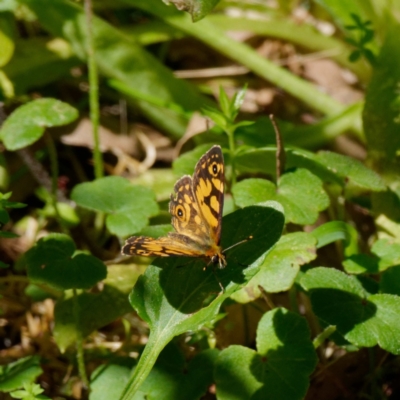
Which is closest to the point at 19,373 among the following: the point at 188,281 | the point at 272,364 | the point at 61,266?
the point at 61,266

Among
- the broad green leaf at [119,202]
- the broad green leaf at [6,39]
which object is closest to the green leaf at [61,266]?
the broad green leaf at [119,202]

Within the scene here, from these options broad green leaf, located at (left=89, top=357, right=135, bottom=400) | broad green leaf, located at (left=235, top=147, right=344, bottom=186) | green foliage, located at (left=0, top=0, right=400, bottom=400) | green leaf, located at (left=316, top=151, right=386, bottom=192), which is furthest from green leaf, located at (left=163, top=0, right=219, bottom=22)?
broad green leaf, located at (left=89, top=357, right=135, bottom=400)

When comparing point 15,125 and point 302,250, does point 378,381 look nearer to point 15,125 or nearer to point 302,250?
point 302,250

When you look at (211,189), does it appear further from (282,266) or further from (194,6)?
(194,6)

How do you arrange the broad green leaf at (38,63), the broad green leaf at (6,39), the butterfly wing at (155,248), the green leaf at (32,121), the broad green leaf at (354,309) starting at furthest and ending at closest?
the broad green leaf at (38,63), the broad green leaf at (6,39), the green leaf at (32,121), the broad green leaf at (354,309), the butterfly wing at (155,248)

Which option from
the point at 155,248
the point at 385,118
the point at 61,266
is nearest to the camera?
the point at 155,248

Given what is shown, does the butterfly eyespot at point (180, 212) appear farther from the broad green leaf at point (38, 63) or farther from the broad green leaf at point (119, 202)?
the broad green leaf at point (38, 63)

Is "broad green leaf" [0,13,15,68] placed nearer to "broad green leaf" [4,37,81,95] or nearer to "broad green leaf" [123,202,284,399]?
"broad green leaf" [4,37,81,95]
